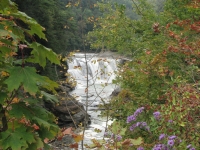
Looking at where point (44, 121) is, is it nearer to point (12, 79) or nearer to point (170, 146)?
point (12, 79)

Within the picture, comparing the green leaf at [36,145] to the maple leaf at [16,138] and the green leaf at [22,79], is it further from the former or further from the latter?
the green leaf at [22,79]

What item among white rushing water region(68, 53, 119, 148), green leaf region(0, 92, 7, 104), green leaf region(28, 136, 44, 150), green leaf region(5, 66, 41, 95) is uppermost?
green leaf region(5, 66, 41, 95)

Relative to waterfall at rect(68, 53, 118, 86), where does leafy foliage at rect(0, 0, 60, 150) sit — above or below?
above

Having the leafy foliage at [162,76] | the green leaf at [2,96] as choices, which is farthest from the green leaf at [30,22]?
the leafy foliage at [162,76]

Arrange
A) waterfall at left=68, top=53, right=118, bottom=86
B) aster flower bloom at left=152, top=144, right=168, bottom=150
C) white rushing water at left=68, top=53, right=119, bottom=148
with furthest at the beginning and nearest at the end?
1. waterfall at left=68, top=53, right=118, bottom=86
2. white rushing water at left=68, top=53, right=119, bottom=148
3. aster flower bloom at left=152, top=144, right=168, bottom=150

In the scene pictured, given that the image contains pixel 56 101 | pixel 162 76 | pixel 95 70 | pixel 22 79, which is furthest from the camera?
pixel 95 70

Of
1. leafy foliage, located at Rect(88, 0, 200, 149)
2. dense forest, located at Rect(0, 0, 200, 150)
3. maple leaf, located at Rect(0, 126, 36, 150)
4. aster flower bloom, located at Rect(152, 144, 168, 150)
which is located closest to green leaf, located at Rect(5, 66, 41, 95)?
dense forest, located at Rect(0, 0, 200, 150)

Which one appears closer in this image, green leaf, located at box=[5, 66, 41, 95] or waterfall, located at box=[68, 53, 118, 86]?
green leaf, located at box=[5, 66, 41, 95]

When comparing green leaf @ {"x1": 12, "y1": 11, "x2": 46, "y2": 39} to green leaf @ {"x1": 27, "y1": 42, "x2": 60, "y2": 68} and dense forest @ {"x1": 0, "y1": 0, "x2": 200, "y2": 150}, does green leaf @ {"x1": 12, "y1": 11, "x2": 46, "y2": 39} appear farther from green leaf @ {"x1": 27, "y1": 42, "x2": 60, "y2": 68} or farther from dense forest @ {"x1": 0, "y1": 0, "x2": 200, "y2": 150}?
green leaf @ {"x1": 27, "y1": 42, "x2": 60, "y2": 68}

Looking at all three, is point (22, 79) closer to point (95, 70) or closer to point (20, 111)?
point (20, 111)

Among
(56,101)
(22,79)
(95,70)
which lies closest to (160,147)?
(56,101)

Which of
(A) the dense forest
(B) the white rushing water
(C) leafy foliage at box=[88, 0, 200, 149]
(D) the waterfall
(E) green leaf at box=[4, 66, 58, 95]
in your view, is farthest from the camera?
(D) the waterfall

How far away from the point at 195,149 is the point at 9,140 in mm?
1783

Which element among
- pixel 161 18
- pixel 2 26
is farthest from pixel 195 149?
pixel 161 18
